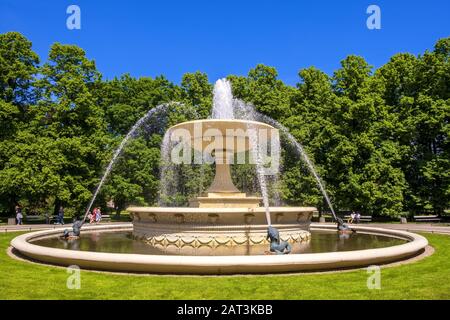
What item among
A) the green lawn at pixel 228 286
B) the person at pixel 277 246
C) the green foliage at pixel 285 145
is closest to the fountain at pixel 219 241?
the green lawn at pixel 228 286

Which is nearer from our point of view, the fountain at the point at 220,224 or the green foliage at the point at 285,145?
the fountain at the point at 220,224

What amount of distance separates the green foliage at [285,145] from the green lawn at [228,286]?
21.9 meters

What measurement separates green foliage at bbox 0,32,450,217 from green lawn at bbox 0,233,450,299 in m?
21.9

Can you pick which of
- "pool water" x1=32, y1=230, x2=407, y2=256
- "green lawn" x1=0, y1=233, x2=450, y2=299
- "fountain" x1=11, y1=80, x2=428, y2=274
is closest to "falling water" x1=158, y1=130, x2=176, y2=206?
"fountain" x1=11, y1=80, x2=428, y2=274

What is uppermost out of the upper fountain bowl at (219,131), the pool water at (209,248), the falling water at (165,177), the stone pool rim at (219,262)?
the upper fountain bowl at (219,131)

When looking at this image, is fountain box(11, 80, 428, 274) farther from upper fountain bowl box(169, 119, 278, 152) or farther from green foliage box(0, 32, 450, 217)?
green foliage box(0, 32, 450, 217)

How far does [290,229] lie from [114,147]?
24.6 meters

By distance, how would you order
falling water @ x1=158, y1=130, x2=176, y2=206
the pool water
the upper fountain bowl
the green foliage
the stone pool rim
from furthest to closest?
falling water @ x1=158, y1=130, x2=176, y2=206 → the green foliage → the upper fountain bowl → the pool water → the stone pool rim

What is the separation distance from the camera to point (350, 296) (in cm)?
727

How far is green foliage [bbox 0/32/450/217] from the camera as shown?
30531 mm

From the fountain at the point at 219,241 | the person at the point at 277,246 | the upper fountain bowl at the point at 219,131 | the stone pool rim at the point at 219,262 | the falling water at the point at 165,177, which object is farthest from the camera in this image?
the falling water at the point at 165,177

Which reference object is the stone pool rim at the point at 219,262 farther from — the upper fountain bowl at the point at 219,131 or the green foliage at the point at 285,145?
the green foliage at the point at 285,145

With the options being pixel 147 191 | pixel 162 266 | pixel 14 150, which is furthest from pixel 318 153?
pixel 162 266

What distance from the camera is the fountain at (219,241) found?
8883mm
